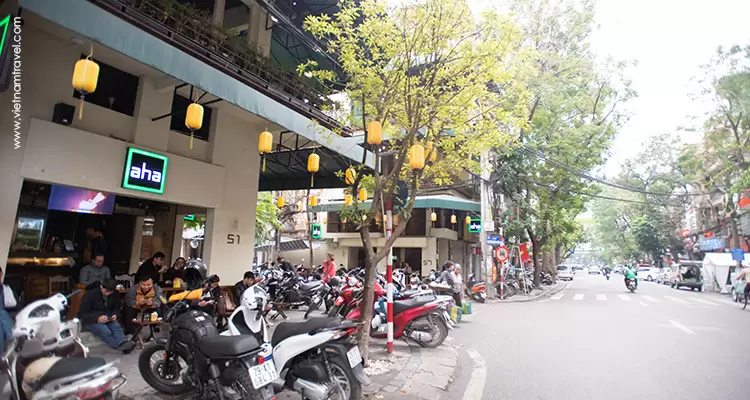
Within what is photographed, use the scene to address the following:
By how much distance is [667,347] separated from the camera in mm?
7094

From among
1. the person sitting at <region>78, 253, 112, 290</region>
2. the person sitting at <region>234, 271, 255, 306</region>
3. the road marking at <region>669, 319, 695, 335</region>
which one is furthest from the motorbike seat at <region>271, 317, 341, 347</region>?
the road marking at <region>669, 319, 695, 335</region>

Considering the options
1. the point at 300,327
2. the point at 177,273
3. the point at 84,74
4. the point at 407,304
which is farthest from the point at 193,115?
the point at 407,304

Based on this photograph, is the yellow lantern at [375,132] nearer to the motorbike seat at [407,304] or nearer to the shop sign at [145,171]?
the motorbike seat at [407,304]

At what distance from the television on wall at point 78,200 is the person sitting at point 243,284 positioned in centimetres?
350

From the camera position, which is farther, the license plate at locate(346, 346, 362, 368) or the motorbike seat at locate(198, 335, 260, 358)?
the license plate at locate(346, 346, 362, 368)

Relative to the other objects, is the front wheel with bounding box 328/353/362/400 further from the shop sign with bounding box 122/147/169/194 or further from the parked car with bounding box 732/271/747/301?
the parked car with bounding box 732/271/747/301

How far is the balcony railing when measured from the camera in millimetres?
5892

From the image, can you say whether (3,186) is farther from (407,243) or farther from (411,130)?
(407,243)

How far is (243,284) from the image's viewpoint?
7105 millimetres

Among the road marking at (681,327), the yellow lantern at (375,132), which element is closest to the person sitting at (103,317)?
the yellow lantern at (375,132)

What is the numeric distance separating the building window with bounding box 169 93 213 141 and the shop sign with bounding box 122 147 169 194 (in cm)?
120

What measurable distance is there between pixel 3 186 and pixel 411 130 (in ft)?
19.0

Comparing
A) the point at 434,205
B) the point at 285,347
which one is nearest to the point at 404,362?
the point at 285,347

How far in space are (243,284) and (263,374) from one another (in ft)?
12.9
